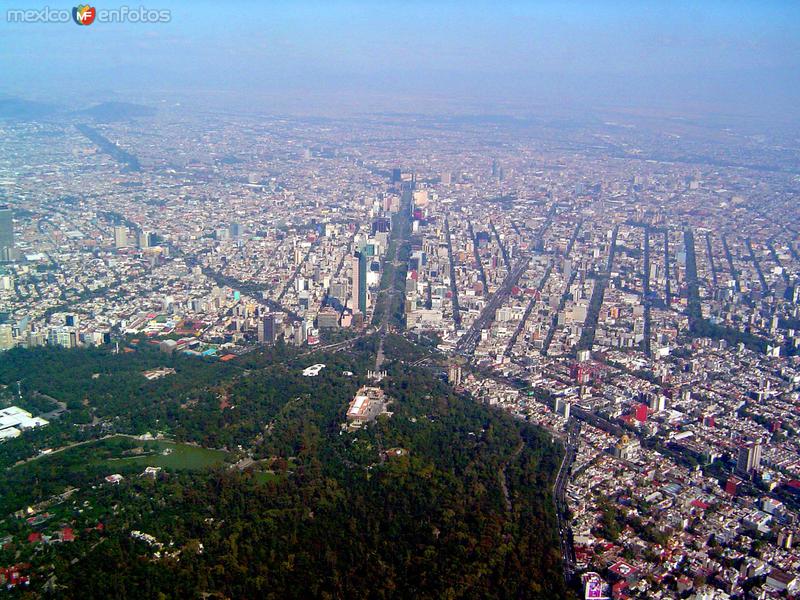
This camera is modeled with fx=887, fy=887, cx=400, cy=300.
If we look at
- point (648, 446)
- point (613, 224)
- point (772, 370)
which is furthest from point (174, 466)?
point (613, 224)

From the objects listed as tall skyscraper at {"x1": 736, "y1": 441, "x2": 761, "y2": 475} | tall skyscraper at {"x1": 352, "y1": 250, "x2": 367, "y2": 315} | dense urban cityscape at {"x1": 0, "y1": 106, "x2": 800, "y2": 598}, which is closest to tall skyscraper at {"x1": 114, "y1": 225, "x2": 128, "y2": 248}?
dense urban cityscape at {"x1": 0, "y1": 106, "x2": 800, "y2": 598}

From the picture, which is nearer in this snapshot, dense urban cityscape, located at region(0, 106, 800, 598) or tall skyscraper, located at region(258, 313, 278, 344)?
dense urban cityscape, located at region(0, 106, 800, 598)

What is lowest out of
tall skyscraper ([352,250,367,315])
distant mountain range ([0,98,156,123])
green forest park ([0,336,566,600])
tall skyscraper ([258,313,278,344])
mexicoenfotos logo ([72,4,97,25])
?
green forest park ([0,336,566,600])

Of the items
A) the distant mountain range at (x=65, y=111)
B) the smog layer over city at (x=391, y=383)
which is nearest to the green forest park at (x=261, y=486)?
the smog layer over city at (x=391, y=383)

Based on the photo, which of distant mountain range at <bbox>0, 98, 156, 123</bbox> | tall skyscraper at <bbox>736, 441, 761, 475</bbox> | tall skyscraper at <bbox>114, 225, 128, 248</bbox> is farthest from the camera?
distant mountain range at <bbox>0, 98, 156, 123</bbox>

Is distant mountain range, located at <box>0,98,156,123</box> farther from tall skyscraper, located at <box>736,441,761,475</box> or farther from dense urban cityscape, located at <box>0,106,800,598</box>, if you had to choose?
tall skyscraper, located at <box>736,441,761,475</box>

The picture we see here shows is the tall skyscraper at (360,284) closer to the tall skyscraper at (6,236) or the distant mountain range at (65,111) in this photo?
the tall skyscraper at (6,236)
